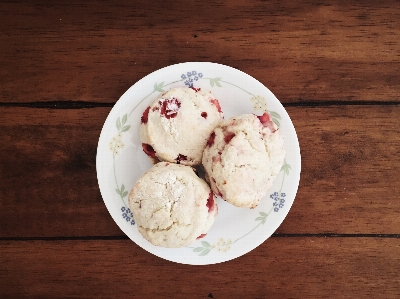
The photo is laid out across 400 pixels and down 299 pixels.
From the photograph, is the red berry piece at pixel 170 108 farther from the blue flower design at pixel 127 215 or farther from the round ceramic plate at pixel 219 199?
the blue flower design at pixel 127 215

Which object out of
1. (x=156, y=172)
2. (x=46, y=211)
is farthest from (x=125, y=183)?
(x=46, y=211)

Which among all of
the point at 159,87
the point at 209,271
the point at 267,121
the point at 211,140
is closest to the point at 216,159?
the point at 211,140

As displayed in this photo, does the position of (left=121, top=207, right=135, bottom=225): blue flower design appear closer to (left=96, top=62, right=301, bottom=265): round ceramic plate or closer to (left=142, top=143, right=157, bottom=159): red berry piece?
(left=96, top=62, right=301, bottom=265): round ceramic plate

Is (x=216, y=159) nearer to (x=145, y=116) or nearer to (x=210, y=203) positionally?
(x=210, y=203)

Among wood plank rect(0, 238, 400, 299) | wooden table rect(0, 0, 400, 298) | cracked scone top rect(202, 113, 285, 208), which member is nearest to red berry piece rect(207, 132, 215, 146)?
cracked scone top rect(202, 113, 285, 208)

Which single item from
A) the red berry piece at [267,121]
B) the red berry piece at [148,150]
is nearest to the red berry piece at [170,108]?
the red berry piece at [148,150]

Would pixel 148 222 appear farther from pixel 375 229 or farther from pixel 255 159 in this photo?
pixel 375 229
